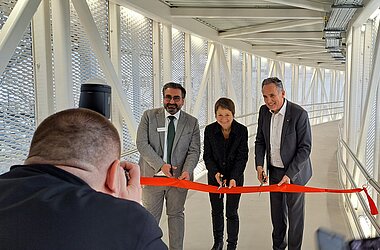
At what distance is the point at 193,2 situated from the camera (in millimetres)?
5965

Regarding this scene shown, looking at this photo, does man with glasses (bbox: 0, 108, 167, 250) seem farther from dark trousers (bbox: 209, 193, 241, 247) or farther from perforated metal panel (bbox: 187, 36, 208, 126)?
→ perforated metal panel (bbox: 187, 36, 208, 126)

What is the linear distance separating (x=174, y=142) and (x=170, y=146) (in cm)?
5

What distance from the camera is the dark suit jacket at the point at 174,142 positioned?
11.6 feet

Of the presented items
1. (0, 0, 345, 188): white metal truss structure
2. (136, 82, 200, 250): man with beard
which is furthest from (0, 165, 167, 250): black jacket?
(136, 82, 200, 250): man with beard

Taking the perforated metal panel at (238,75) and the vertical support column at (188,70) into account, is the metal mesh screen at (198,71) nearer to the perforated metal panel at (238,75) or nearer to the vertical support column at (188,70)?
the vertical support column at (188,70)

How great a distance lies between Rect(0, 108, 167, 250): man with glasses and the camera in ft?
2.72

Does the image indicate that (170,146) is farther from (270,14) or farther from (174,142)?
(270,14)

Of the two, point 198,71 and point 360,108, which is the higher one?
point 198,71

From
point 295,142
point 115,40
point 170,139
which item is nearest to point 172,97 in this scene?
point 170,139

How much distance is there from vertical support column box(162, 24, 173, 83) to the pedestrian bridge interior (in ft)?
0.05

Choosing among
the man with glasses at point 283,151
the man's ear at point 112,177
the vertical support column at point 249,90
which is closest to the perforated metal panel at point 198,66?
the vertical support column at point 249,90

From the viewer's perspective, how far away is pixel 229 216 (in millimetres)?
3898

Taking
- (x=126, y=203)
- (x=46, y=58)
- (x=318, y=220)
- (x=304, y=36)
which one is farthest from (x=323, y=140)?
(x=126, y=203)

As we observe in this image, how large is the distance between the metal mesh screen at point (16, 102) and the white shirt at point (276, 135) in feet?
6.61
